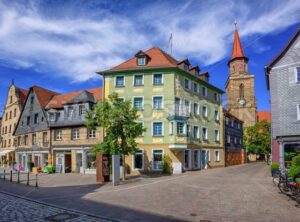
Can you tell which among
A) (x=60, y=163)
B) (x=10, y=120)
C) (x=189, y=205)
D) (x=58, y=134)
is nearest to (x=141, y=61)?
(x=58, y=134)

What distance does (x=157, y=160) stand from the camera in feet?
98.5

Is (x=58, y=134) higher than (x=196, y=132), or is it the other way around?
(x=196, y=132)

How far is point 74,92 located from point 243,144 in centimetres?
3302

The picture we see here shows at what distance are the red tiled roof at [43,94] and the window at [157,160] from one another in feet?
57.0

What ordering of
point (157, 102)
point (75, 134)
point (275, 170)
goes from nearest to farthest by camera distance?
point (275, 170), point (157, 102), point (75, 134)

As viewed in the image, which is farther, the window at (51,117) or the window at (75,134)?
the window at (51,117)

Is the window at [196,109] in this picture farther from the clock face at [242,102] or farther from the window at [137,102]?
the clock face at [242,102]

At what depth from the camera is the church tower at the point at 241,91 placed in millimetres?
65875

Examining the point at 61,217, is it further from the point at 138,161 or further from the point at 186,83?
the point at 186,83

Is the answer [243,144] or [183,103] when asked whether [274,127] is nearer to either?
[183,103]

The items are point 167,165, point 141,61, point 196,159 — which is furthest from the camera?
point 196,159

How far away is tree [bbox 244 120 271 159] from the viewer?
51.2 meters

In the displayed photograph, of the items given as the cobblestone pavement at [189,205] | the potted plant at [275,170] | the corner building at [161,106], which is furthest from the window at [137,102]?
the cobblestone pavement at [189,205]

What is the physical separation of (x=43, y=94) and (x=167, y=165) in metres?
21.8
